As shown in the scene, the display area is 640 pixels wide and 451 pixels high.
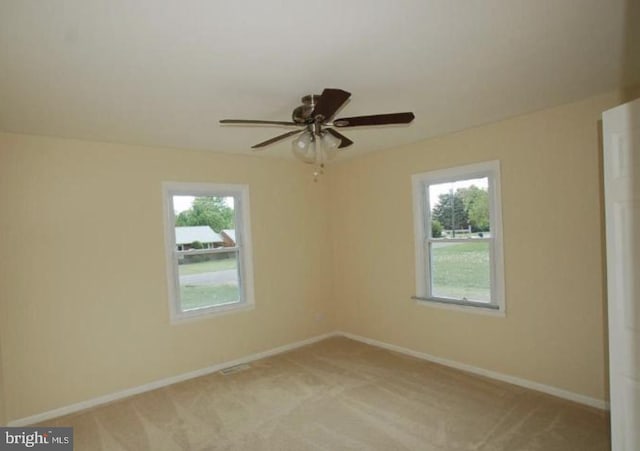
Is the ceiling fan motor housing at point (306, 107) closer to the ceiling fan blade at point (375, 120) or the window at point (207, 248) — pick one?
the ceiling fan blade at point (375, 120)

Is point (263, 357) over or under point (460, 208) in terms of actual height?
under

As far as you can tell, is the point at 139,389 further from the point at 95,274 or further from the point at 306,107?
the point at 306,107

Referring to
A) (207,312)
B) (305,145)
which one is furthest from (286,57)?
(207,312)

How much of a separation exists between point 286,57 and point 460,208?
8.47 feet

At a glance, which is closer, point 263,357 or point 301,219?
point 263,357

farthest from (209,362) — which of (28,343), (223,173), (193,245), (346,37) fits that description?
(346,37)

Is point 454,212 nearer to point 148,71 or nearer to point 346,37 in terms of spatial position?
point 346,37

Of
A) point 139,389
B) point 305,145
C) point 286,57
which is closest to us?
point 286,57

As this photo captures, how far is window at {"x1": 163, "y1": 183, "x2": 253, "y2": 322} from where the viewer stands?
Result: 387 centimetres

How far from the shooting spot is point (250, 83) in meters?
2.30

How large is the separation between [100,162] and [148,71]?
1.77m

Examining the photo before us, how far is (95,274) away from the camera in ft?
11.0

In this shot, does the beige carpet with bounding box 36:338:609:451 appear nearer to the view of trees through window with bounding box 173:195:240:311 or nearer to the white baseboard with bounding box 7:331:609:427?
the white baseboard with bounding box 7:331:609:427

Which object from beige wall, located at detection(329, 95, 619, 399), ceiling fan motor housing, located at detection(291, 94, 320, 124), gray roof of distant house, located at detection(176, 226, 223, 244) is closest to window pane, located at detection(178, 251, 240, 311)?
gray roof of distant house, located at detection(176, 226, 223, 244)
